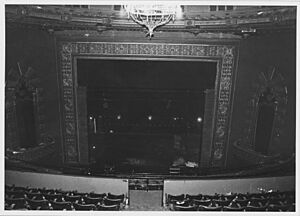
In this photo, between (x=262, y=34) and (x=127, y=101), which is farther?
(x=127, y=101)

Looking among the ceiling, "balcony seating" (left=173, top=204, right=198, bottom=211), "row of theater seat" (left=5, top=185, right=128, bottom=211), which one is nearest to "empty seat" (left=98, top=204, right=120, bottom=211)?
"row of theater seat" (left=5, top=185, right=128, bottom=211)

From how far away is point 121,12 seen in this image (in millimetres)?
10523

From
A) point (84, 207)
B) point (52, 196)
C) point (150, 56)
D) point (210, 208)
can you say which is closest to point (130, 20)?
point (150, 56)

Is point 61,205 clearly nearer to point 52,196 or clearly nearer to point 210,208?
point 52,196

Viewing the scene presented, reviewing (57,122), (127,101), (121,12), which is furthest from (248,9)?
(57,122)

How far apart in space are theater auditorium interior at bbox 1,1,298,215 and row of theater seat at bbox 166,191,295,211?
14 centimetres

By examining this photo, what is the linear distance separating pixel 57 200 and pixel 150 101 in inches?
210

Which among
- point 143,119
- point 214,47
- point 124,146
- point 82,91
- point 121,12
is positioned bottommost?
point 124,146

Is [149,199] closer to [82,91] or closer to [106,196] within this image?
[106,196]

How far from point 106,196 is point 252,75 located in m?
5.53

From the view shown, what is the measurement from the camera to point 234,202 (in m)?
7.98

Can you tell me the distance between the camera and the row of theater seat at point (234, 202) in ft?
24.6

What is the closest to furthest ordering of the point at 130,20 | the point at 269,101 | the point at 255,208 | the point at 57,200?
the point at 255,208 < the point at 57,200 < the point at 130,20 < the point at 269,101

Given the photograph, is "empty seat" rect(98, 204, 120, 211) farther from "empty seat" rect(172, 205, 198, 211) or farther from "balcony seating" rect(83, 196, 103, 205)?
"empty seat" rect(172, 205, 198, 211)
